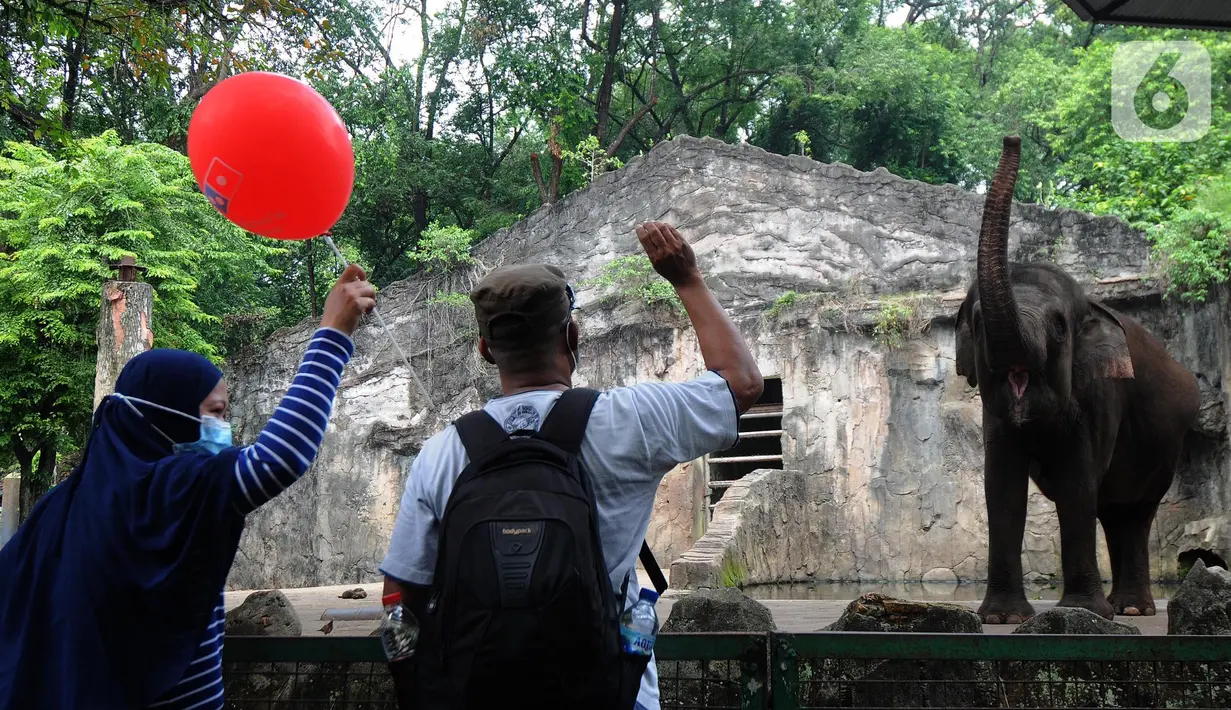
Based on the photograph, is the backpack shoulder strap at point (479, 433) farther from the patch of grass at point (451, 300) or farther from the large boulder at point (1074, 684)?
the patch of grass at point (451, 300)

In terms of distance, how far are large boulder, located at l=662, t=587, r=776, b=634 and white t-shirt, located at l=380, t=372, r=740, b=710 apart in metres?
1.44

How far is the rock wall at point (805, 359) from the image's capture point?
1330 cm

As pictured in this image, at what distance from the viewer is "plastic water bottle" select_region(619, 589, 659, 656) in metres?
1.94

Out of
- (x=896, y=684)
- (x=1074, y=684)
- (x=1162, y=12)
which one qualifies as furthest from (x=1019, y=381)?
(x=896, y=684)

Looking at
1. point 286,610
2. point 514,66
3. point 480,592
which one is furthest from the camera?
point 514,66

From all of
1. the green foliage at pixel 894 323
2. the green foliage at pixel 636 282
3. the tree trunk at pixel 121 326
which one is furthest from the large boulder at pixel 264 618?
the green foliage at pixel 636 282

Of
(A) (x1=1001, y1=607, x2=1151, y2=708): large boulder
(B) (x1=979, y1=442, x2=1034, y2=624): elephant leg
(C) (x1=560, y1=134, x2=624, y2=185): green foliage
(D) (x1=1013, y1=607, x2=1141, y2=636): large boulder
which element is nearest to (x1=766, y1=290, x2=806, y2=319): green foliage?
(C) (x1=560, y1=134, x2=624, y2=185): green foliage

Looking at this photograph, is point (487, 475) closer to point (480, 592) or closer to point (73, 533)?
point (480, 592)

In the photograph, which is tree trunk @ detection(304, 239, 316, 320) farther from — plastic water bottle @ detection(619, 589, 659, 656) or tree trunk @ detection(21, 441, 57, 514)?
plastic water bottle @ detection(619, 589, 659, 656)

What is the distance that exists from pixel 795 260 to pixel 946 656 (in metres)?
12.8

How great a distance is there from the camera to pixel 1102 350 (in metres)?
5.73

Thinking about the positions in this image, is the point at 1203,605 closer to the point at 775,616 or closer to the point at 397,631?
the point at 397,631

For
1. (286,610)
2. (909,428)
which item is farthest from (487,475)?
(909,428)

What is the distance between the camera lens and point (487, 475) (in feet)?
6.19
